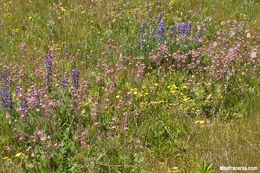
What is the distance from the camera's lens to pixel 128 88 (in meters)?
5.34

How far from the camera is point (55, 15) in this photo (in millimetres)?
7645

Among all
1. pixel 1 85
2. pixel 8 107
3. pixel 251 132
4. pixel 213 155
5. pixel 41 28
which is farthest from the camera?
pixel 41 28

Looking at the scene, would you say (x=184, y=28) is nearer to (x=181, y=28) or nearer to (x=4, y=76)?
(x=181, y=28)

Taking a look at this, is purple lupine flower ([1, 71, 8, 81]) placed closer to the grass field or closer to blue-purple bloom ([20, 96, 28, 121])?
the grass field

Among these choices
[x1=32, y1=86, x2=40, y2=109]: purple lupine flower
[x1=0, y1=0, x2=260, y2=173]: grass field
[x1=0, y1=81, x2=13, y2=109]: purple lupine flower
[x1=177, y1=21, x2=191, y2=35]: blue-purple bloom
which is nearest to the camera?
[x1=0, y1=0, x2=260, y2=173]: grass field

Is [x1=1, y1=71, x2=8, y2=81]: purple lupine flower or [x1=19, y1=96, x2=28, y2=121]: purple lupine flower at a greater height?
[x1=1, y1=71, x2=8, y2=81]: purple lupine flower

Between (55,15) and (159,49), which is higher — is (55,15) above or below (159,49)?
above

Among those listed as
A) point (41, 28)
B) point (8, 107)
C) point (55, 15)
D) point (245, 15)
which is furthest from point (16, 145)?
point (245, 15)

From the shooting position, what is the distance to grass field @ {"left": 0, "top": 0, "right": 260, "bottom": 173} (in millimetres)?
4055

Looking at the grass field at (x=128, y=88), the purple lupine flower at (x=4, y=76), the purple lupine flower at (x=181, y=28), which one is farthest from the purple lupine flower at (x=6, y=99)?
the purple lupine flower at (x=181, y=28)

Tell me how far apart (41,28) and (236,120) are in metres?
3.98

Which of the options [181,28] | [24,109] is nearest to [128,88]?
[24,109]

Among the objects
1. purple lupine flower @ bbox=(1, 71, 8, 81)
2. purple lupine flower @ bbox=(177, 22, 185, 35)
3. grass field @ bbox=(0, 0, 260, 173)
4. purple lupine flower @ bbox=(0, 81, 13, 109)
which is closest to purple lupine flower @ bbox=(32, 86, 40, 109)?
grass field @ bbox=(0, 0, 260, 173)

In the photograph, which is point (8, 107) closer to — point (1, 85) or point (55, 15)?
point (1, 85)
